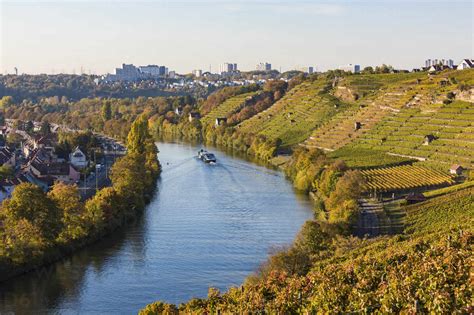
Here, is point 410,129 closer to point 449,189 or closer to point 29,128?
point 449,189

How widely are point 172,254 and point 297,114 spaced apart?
37.5 m

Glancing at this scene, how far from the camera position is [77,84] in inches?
4791

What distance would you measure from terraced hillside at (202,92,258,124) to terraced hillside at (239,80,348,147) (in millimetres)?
5449

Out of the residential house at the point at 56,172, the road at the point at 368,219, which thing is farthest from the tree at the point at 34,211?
the residential house at the point at 56,172

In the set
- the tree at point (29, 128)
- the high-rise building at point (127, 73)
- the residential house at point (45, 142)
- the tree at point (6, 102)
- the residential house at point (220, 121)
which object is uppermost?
the high-rise building at point (127, 73)

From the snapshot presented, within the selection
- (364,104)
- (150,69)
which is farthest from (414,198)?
(150,69)

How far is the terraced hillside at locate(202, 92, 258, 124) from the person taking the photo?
69.5m

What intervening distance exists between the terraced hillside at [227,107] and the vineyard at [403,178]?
35.5m

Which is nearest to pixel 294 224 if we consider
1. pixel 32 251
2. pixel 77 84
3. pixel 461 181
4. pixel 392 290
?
pixel 461 181

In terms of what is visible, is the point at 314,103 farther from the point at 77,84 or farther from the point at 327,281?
the point at 77,84

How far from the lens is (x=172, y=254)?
22.1 meters

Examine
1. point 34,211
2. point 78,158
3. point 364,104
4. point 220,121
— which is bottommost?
point 34,211

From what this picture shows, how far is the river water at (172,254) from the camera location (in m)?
18.3

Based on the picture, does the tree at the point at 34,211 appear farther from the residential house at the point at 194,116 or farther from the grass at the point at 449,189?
the residential house at the point at 194,116
